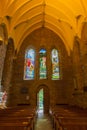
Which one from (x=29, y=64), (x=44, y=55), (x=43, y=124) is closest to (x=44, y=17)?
(x=44, y=55)

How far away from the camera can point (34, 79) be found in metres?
18.2

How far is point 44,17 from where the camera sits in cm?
1780

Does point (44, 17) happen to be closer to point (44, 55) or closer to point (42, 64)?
point (44, 55)

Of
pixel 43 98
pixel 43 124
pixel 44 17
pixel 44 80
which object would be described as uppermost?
pixel 44 17

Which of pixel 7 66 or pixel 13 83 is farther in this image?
pixel 13 83

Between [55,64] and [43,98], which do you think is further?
[55,64]

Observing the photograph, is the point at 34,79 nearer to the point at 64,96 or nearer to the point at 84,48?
the point at 64,96

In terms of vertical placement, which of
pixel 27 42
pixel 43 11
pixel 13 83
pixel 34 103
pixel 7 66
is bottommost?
pixel 34 103

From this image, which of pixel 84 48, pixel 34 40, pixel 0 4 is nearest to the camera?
pixel 0 4

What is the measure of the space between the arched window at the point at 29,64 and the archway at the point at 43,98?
1.60 metres

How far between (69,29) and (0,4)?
7355mm

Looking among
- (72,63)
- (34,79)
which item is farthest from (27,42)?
(72,63)

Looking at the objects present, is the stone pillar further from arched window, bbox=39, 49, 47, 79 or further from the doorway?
the doorway

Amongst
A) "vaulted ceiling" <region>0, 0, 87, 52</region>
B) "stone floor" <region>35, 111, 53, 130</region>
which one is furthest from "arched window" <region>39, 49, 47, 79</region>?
"stone floor" <region>35, 111, 53, 130</region>
